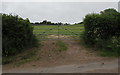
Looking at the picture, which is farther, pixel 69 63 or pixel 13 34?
pixel 13 34

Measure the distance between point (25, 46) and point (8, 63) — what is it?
1.88m

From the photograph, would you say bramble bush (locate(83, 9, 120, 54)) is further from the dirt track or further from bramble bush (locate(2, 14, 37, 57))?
bramble bush (locate(2, 14, 37, 57))

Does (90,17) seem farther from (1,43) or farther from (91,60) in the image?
(1,43)

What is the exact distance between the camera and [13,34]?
818 centimetres

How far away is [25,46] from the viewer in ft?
30.2

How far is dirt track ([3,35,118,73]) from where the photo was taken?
6.34 meters

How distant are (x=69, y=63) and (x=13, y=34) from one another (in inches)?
139

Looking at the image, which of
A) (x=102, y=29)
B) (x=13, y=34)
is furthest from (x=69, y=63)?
(x=102, y=29)

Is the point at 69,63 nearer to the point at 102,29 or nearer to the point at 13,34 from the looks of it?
the point at 13,34

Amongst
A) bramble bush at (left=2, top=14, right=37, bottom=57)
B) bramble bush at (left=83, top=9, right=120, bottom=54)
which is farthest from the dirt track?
bramble bush at (left=2, top=14, right=37, bottom=57)

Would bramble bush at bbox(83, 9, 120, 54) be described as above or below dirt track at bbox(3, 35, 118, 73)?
above

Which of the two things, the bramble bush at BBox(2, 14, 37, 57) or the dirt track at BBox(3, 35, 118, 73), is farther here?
the bramble bush at BBox(2, 14, 37, 57)

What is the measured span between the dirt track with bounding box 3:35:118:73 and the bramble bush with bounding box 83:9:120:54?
36.3 inches

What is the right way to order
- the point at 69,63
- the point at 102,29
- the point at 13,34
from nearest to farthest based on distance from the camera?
the point at 69,63
the point at 13,34
the point at 102,29
